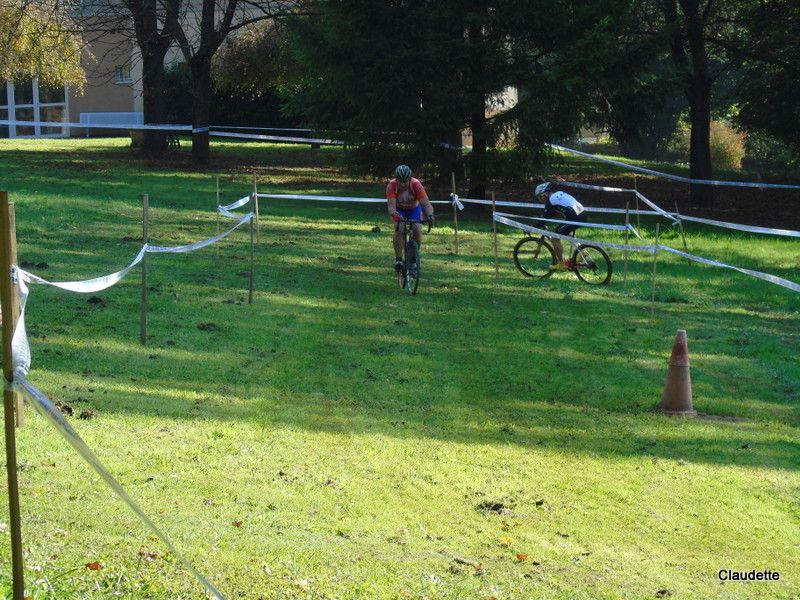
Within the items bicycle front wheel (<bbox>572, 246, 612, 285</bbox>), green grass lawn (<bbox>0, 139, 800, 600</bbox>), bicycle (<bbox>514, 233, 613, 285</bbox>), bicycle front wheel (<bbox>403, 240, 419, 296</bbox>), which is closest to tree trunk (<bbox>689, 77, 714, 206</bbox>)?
bicycle (<bbox>514, 233, 613, 285</bbox>)

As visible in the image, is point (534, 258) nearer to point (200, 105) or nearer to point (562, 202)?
point (562, 202)

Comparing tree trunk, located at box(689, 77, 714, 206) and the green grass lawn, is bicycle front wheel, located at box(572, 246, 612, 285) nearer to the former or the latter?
the green grass lawn

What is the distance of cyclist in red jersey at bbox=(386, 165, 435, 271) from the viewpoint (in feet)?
51.3

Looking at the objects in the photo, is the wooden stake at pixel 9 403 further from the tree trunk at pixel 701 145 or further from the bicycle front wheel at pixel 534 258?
the tree trunk at pixel 701 145

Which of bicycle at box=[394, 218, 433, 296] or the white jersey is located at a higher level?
the white jersey

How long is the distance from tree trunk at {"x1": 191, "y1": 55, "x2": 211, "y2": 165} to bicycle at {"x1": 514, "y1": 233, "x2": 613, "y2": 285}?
1798 cm

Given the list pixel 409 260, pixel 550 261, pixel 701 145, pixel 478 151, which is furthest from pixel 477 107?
pixel 409 260

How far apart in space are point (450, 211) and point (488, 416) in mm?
18437

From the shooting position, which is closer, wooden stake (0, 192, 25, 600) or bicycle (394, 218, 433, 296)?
wooden stake (0, 192, 25, 600)

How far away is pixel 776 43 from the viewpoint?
30578 millimetres

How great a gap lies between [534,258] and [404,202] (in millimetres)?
3692

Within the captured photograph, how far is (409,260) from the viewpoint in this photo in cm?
1592

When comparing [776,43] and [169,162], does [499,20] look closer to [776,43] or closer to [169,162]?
[776,43]

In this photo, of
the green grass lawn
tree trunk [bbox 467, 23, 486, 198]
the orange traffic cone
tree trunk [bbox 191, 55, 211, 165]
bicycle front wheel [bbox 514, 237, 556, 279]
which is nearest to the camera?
the green grass lawn
